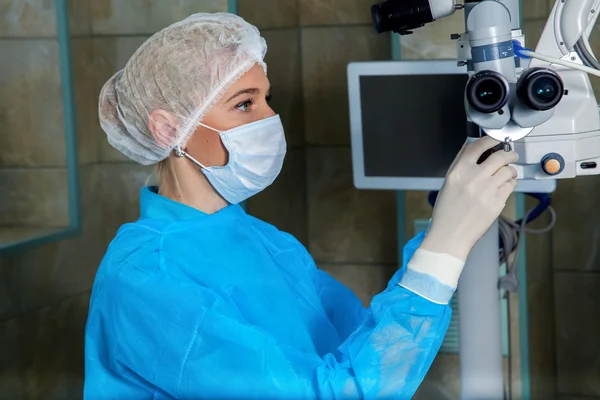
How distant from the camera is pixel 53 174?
2100mm

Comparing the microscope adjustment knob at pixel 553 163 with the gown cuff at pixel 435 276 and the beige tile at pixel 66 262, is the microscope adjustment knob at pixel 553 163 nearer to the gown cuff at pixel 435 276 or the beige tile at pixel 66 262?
the gown cuff at pixel 435 276

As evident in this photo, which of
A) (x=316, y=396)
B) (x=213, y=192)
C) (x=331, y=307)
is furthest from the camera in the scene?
(x=331, y=307)

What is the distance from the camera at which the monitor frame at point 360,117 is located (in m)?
1.79

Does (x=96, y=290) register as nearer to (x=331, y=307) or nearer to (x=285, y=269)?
(x=285, y=269)

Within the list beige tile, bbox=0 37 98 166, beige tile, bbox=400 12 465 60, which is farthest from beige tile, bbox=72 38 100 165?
beige tile, bbox=400 12 465 60

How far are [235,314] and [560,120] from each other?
61cm

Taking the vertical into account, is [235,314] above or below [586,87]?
below

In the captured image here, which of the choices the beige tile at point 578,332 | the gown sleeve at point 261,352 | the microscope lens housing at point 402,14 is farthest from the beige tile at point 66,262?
the beige tile at point 578,332

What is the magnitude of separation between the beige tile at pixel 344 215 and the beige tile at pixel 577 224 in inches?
22.5

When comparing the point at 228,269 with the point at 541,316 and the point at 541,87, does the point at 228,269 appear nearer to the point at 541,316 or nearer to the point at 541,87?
the point at 541,87

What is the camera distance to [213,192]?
1423mm

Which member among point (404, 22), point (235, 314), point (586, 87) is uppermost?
point (404, 22)

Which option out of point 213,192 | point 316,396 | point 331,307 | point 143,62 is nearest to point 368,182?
point 331,307

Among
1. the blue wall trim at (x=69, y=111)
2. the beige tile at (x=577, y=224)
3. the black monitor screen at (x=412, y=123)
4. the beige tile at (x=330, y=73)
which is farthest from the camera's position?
the beige tile at (x=330, y=73)
